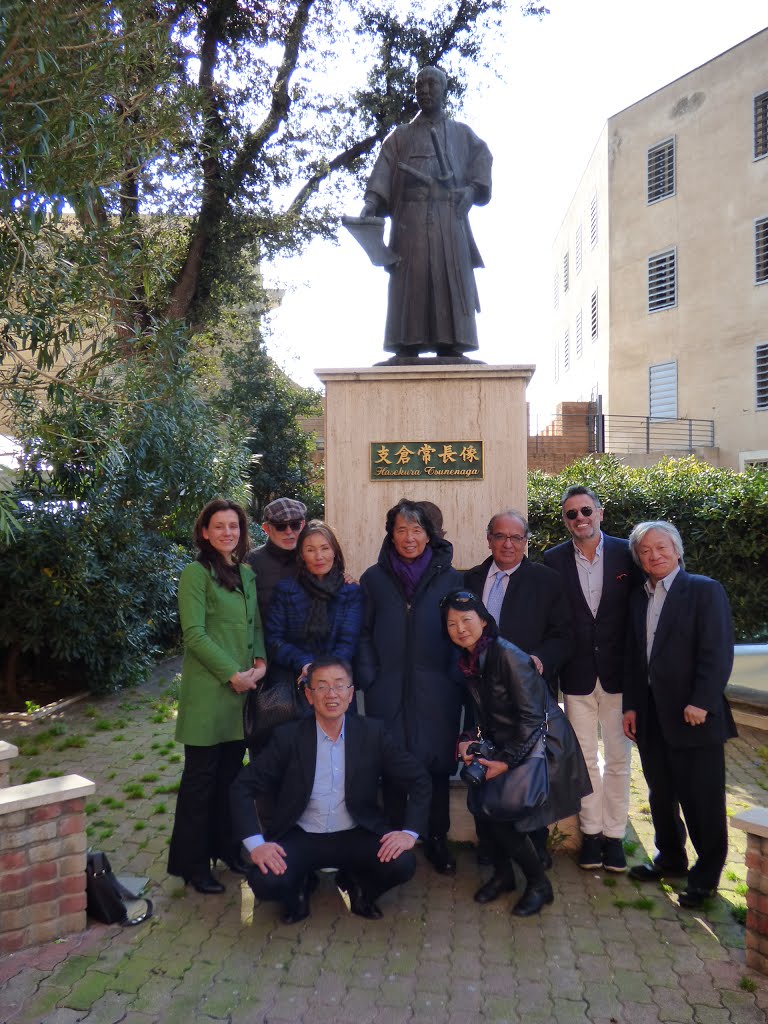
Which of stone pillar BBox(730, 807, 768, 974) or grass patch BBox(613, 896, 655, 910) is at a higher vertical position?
stone pillar BBox(730, 807, 768, 974)

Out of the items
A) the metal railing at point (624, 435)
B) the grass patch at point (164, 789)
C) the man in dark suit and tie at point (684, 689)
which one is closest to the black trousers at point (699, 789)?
the man in dark suit and tie at point (684, 689)

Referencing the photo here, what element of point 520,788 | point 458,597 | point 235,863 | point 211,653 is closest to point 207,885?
point 235,863

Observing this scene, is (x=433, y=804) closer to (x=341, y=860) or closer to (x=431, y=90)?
(x=341, y=860)

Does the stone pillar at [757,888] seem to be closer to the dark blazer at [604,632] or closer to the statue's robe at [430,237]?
the dark blazer at [604,632]

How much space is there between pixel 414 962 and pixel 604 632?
1617 mm

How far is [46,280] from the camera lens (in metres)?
5.09

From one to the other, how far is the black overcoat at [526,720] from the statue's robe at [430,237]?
2.11 meters

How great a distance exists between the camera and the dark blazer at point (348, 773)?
3.43 meters

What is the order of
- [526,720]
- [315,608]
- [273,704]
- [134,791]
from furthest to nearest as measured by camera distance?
[134,791], [315,608], [273,704], [526,720]

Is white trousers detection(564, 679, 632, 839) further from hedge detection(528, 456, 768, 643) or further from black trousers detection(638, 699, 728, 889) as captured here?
hedge detection(528, 456, 768, 643)

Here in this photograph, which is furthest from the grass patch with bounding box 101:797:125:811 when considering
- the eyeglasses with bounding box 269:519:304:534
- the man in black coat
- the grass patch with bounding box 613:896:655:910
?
the grass patch with bounding box 613:896:655:910

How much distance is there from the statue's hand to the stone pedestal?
1.01 metres

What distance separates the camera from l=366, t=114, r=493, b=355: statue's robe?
4.82m

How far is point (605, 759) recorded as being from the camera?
388 centimetres
